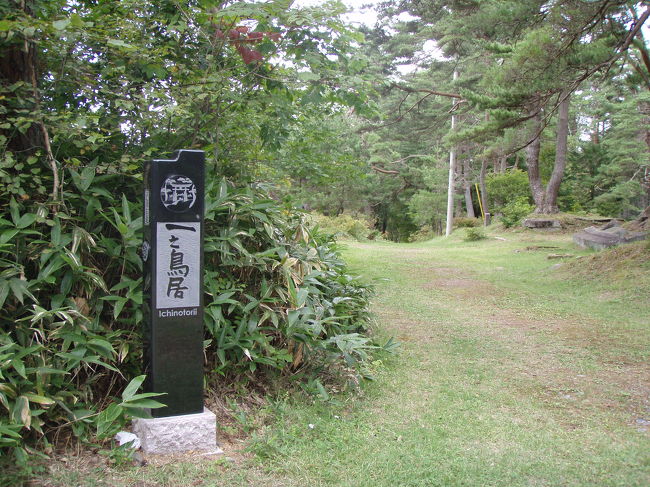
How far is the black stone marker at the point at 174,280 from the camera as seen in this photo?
360cm

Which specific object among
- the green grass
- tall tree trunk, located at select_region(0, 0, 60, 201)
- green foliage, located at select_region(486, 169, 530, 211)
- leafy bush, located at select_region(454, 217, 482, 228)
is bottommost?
the green grass

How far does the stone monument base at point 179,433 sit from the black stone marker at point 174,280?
→ 9 cm

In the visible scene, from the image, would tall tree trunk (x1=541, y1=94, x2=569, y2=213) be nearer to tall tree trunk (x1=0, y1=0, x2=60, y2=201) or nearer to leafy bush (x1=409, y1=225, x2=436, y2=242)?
leafy bush (x1=409, y1=225, x2=436, y2=242)

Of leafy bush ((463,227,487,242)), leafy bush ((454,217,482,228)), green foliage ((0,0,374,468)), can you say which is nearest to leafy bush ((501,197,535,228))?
leafy bush ((463,227,487,242))

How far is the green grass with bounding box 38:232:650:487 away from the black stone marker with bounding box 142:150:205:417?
0.51 metres

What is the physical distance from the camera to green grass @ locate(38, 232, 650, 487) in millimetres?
3330

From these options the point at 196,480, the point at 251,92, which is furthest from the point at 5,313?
the point at 251,92

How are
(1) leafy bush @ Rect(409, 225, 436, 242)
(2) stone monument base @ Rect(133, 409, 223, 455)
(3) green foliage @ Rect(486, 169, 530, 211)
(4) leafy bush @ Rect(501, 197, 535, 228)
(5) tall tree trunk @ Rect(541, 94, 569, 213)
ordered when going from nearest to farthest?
1. (2) stone monument base @ Rect(133, 409, 223, 455)
2. (5) tall tree trunk @ Rect(541, 94, 569, 213)
3. (4) leafy bush @ Rect(501, 197, 535, 228)
4. (3) green foliage @ Rect(486, 169, 530, 211)
5. (1) leafy bush @ Rect(409, 225, 436, 242)

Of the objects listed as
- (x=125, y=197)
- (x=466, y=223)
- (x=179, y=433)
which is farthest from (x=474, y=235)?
(x=179, y=433)

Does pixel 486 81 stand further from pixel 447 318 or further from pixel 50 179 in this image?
pixel 50 179

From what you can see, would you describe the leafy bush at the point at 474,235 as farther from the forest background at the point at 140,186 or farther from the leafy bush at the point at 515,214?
the forest background at the point at 140,186

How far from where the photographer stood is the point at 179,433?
139 inches

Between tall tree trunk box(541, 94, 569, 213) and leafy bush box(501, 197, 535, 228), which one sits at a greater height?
tall tree trunk box(541, 94, 569, 213)

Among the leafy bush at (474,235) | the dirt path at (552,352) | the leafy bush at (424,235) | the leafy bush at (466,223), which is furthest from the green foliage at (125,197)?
the leafy bush at (424,235)
